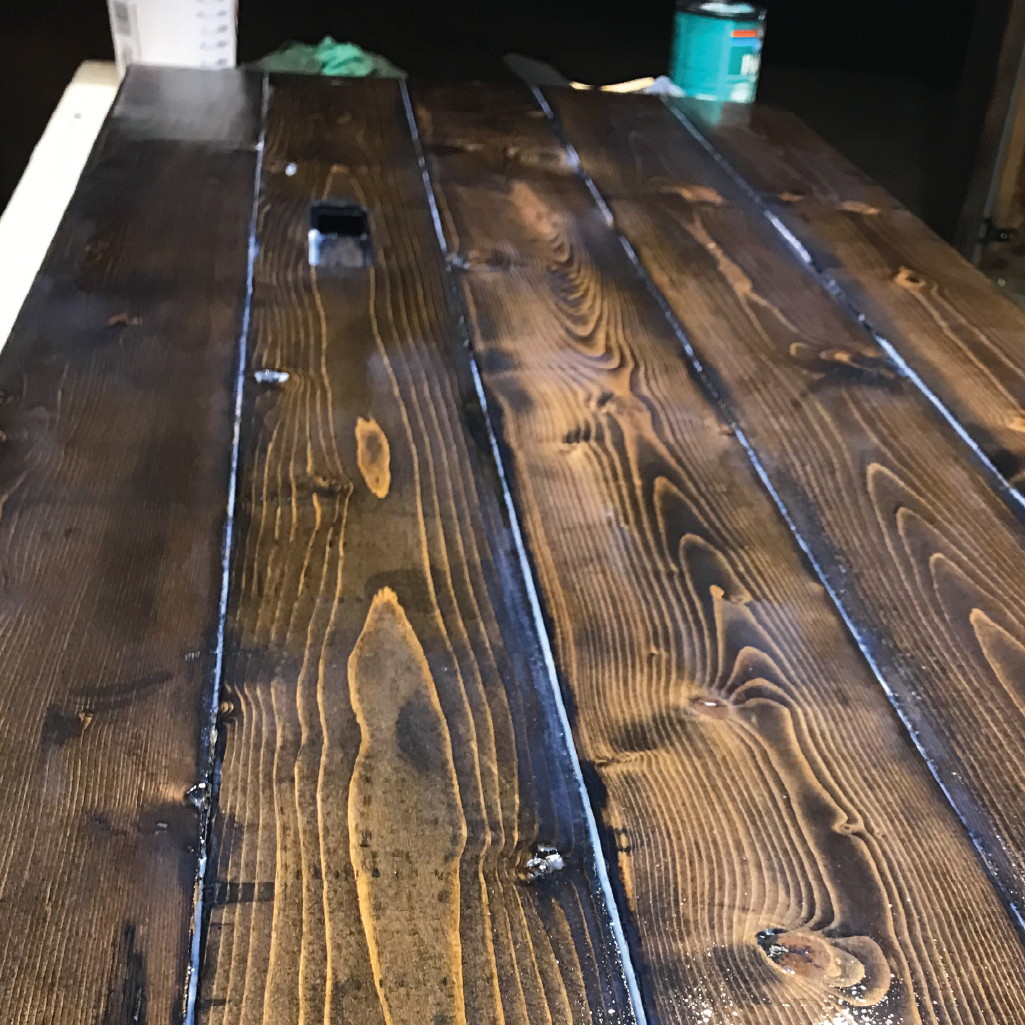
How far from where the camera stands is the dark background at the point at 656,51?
2.44 metres

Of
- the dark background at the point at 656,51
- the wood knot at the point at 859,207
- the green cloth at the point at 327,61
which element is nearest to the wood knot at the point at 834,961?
the wood knot at the point at 859,207

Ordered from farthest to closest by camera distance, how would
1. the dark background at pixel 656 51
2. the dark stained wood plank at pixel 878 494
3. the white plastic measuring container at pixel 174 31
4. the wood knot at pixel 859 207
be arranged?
the dark background at pixel 656 51, the white plastic measuring container at pixel 174 31, the wood knot at pixel 859 207, the dark stained wood plank at pixel 878 494

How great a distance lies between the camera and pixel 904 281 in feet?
3.72

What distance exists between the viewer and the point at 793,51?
271 cm

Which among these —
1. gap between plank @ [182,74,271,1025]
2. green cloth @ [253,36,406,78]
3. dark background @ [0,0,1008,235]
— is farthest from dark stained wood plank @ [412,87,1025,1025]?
dark background @ [0,0,1008,235]

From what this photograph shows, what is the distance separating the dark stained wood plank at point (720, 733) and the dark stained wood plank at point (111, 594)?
0.21 meters

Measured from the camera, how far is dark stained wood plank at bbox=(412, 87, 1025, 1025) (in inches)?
18.2

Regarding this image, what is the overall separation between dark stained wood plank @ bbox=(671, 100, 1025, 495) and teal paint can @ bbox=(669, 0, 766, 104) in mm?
225

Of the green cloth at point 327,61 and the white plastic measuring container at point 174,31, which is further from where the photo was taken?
the green cloth at point 327,61

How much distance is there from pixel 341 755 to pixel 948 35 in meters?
2.85

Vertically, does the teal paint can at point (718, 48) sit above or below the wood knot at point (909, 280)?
above

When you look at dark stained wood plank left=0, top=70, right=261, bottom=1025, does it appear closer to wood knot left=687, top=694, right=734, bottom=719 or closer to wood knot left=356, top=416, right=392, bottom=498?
wood knot left=356, top=416, right=392, bottom=498

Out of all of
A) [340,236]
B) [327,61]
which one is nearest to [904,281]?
[340,236]

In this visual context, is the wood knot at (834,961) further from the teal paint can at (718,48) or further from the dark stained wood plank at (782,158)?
the teal paint can at (718,48)
